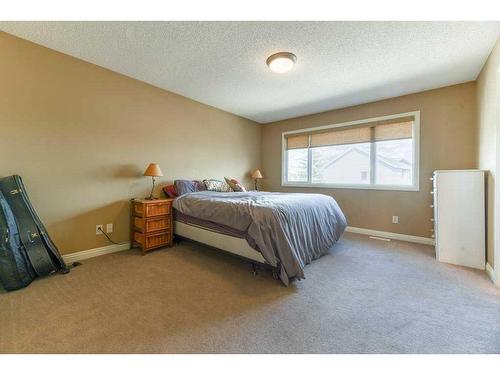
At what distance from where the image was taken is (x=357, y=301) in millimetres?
1716

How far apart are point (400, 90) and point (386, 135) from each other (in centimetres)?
71

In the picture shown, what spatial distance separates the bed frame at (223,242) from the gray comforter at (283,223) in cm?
15

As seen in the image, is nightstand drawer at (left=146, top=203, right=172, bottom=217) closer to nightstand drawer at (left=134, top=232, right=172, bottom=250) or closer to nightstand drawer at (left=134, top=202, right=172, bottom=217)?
nightstand drawer at (left=134, top=202, right=172, bottom=217)

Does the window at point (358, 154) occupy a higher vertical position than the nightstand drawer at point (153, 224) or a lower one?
higher

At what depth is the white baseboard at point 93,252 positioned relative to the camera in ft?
8.03

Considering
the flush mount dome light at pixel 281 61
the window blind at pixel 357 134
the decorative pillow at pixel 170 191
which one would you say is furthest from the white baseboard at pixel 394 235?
the decorative pillow at pixel 170 191

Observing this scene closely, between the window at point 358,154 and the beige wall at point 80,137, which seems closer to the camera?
the beige wall at point 80,137

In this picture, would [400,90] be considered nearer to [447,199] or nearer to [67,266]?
[447,199]

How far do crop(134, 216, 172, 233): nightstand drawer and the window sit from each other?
291cm

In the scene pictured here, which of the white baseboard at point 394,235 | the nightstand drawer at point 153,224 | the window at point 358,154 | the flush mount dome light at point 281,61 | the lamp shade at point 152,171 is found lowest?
the white baseboard at point 394,235

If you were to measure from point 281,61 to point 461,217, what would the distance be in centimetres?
278

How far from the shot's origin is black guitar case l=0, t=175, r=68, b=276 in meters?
1.97

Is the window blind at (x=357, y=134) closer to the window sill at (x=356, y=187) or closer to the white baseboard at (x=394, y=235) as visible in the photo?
the window sill at (x=356, y=187)

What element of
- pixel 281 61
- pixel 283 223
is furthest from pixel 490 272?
pixel 281 61
